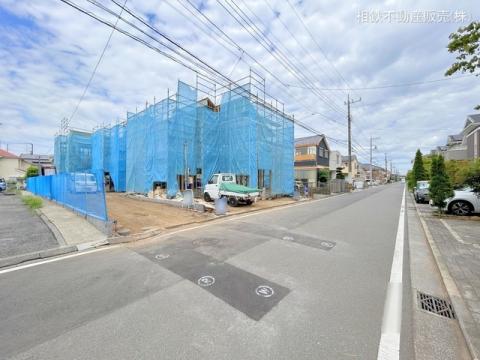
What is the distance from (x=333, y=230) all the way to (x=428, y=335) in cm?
499

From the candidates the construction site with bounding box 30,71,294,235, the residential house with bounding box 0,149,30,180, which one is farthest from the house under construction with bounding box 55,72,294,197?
the residential house with bounding box 0,149,30,180

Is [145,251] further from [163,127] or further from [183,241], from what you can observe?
[163,127]

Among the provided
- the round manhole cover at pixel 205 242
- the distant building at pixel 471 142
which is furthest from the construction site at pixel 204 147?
the distant building at pixel 471 142

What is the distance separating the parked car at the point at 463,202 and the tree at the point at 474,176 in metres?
0.78

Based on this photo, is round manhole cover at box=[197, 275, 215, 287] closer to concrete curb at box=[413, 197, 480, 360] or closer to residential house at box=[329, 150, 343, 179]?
concrete curb at box=[413, 197, 480, 360]

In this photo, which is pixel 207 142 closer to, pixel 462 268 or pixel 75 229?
pixel 75 229

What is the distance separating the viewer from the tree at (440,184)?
1005 centimetres

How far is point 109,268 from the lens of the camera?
428 centimetres

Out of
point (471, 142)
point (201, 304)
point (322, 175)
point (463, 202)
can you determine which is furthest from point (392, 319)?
point (322, 175)

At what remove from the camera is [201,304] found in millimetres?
3023

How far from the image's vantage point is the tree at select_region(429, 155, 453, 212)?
10.0 meters

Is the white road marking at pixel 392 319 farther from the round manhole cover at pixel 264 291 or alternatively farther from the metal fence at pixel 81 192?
the metal fence at pixel 81 192

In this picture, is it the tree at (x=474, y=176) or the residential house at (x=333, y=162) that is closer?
the tree at (x=474, y=176)

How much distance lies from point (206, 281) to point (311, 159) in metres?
34.9
